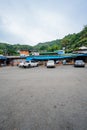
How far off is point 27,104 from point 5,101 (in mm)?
1129

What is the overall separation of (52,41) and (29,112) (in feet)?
378

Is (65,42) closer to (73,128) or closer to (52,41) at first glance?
(52,41)

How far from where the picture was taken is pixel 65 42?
7381 centimetres

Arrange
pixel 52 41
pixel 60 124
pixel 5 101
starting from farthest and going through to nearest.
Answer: pixel 52 41 < pixel 5 101 < pixel 60 124

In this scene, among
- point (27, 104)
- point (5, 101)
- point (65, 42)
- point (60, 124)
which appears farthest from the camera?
point (65, 42)

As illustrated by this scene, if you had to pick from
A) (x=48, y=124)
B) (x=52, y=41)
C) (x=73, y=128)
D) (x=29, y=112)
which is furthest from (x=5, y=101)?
(x=52, y=41)

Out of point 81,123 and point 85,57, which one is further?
point 85,57

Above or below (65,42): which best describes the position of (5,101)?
below

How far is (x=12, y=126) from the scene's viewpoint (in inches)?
129

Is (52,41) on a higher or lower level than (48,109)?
higher

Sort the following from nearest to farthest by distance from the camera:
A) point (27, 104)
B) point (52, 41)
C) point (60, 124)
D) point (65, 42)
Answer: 1. point (60, 124)
2. point (27, 104)
3. point (65, 42)
4. point (52, 41)

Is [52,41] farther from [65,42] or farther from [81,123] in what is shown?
[81,123]

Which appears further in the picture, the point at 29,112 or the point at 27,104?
the point at 27,104

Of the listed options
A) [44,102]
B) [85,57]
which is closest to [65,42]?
[85,57]
